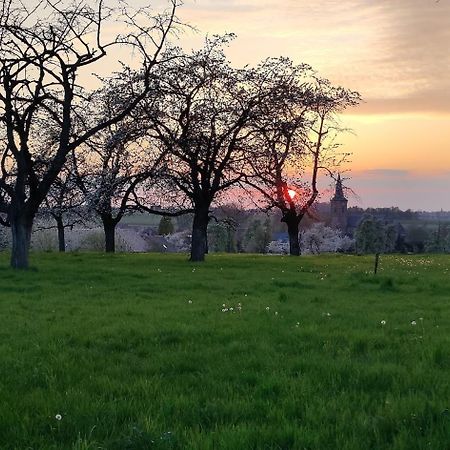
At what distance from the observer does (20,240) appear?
2436cm

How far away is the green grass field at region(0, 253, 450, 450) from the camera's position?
17.3 ft

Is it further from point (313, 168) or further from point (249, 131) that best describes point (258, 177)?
point (313, 168)

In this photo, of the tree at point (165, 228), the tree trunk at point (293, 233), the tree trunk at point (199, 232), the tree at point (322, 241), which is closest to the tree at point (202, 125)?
the tree trunk at point (199, 232)

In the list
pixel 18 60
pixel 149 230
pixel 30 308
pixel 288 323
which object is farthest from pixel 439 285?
pixel 149 230

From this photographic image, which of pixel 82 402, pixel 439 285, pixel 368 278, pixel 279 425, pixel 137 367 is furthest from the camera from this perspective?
pixel 368 278

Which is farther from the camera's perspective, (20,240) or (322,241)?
(322,241)

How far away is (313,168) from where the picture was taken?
45.2 m

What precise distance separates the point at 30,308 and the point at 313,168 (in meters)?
34.3

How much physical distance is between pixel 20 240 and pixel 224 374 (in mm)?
19208

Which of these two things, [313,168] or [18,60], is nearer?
[18,60]

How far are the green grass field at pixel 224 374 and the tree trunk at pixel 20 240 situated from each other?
963cm

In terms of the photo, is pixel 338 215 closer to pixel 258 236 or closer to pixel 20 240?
pixel 258 236

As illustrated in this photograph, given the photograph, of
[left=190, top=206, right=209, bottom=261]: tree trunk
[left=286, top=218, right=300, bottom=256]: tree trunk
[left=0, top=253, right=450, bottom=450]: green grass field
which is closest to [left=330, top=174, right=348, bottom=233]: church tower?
[left=286, top=218, right=300, bottom=256]: tree trunk

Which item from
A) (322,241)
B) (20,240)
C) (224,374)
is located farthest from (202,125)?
Result: (322,241)
